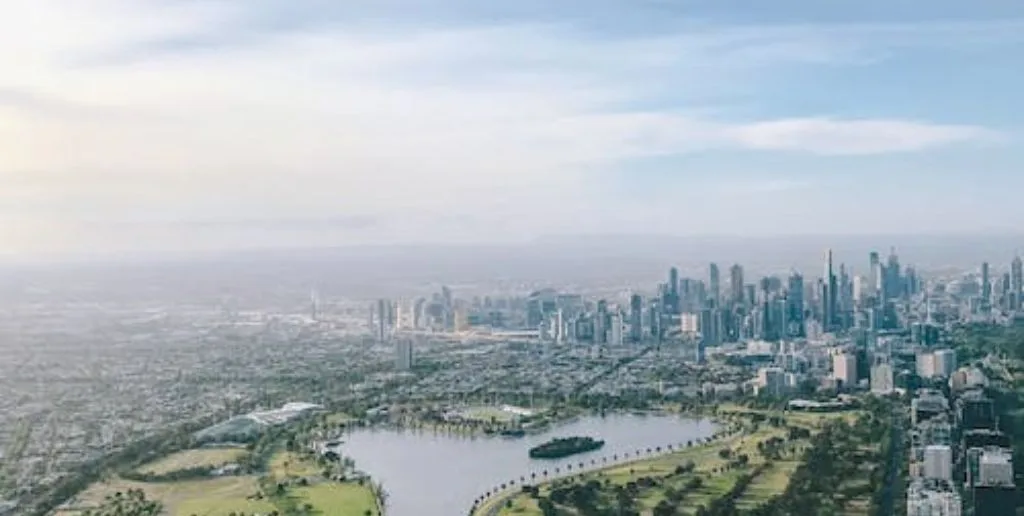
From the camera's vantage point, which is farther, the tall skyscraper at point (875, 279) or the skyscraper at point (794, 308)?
the tall skyscraper at point (875, 279)

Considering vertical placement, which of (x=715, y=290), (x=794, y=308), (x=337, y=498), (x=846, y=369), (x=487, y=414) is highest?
(x=715, y=290)

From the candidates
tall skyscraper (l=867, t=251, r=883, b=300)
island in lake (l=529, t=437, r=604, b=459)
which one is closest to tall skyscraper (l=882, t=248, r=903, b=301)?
tall skyscraper (l=867, t=251, r=883, b=300)

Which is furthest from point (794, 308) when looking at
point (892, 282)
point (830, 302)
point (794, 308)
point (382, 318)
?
point (382, 318)

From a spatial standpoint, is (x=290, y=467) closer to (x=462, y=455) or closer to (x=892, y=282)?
(x=462, y=455)

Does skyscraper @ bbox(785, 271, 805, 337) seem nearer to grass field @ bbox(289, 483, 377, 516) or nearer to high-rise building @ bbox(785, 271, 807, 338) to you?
high-rise building @ bbox(785, 271, 807, 338)

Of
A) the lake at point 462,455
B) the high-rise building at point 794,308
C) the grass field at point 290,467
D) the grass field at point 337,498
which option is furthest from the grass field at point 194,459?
the high-rise building at point 794,308

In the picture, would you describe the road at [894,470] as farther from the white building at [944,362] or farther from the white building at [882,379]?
the white building at [944,362]
